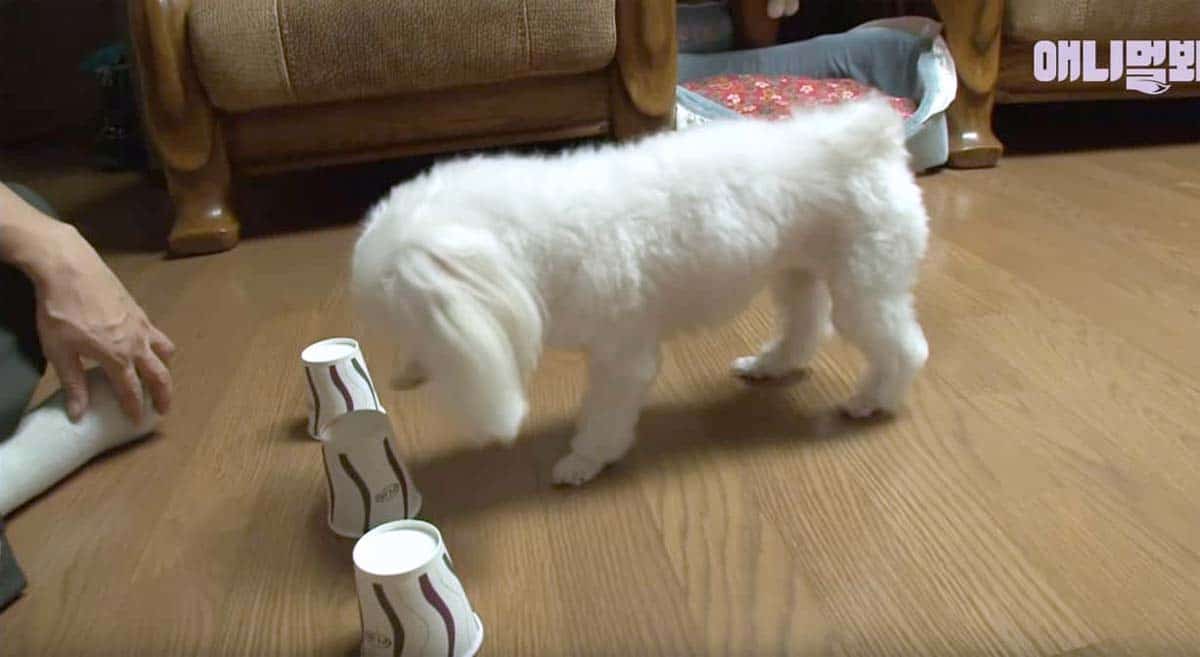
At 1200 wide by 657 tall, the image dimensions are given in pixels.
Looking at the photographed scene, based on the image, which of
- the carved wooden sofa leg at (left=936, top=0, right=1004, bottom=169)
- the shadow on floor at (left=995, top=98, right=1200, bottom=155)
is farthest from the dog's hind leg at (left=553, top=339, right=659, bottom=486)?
the shadow on floor at (left=995, top=98, right=1200, bottom=155)

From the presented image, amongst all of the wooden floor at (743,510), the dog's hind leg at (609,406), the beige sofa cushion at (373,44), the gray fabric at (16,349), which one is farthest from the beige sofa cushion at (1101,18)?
the gray fabric at (16,349)

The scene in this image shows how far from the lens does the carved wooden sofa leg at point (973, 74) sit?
2162 millimetres

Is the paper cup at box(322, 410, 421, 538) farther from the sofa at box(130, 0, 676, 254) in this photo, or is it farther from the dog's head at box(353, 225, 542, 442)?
the sofa at box(130, 0, 676, 254)

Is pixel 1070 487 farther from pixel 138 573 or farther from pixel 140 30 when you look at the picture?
pixel 140 30

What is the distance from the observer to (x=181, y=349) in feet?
5.03

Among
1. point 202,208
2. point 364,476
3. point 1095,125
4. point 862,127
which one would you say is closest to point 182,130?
point 202,208

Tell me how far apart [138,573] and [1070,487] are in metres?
1.02

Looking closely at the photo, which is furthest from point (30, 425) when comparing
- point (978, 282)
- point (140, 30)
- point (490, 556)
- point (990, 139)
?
point (990, 139)

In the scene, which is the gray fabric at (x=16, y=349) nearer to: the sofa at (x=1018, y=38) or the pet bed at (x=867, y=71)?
the pet bed at (x=867, y=71)

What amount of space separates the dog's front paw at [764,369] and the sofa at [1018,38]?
4.05 ft

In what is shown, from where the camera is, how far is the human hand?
1080mm

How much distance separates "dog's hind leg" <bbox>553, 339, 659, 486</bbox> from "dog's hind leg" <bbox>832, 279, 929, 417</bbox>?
24 cm

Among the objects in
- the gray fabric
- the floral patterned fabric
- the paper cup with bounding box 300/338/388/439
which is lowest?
the paper cup with bounding box 300/338/388/439

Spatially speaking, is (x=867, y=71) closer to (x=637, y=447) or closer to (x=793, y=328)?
(x=793, y=328)
